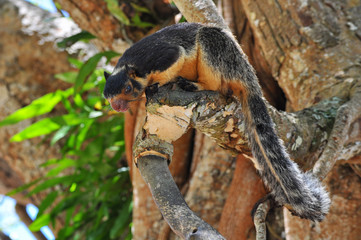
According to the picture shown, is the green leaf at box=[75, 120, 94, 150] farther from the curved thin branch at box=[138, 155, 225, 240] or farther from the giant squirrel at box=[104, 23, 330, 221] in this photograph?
the curved thin branch at box=[138, 155, 225, 240]

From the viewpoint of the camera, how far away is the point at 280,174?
4.89 feet

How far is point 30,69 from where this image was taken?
396 cm

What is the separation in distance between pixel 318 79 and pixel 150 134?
3.53 ft

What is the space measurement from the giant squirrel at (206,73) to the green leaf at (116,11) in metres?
0.88

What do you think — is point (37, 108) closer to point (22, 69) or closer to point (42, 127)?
point (42, 127)

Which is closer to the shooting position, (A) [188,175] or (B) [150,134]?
(B) [150,134]

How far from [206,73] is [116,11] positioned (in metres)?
1.13

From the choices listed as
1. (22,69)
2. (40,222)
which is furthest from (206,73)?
(22,69)

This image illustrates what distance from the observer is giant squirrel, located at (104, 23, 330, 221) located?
1554 mm

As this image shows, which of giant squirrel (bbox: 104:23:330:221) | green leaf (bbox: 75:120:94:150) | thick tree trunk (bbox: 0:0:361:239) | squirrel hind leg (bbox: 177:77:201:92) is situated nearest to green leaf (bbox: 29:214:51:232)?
green leaf (bbox: 75:120:94:150)

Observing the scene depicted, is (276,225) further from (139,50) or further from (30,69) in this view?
(30,69)

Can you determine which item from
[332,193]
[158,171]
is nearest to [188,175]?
[332,193]

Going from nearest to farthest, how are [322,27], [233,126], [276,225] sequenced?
[233,126] < [322,27] < [276,225]

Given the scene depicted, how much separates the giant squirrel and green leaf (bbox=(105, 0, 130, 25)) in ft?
2.90
